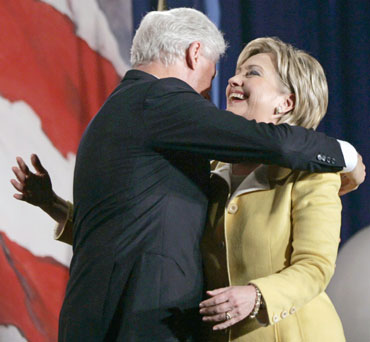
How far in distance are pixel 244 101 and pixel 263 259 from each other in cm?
42

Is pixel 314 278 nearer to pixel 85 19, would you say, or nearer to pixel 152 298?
pixel 152 298

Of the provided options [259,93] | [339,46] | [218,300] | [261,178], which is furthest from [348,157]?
[339,46]

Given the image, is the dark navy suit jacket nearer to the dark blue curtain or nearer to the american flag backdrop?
the american flag backdrop

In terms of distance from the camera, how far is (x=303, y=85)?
1599mm

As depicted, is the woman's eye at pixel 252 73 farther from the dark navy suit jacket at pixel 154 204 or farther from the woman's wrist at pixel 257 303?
the woman's wrist at pixel 257 303

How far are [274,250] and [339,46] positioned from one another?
1826 mm

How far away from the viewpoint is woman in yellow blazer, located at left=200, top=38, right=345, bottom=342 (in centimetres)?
124

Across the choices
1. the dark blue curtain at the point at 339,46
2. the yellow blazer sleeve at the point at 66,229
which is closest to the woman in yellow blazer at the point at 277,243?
the yellow blazer sleeve at the point at 66,229

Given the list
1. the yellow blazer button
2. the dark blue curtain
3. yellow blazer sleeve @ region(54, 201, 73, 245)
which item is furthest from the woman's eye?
the dark blue curtain

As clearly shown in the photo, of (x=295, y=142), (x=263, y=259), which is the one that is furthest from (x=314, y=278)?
(x=295, y=142)

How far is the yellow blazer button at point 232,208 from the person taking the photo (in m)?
1.44

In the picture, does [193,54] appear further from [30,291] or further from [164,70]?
[30,291]

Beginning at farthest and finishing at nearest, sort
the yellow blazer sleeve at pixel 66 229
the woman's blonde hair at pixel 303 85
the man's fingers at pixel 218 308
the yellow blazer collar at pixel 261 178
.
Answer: the yellow blazer sleeve at pixel 66 229 → the woman's blonde hair at pixel 303 85 → the yellow blazer collar at pixel 261 178 → the man's fingers at pixel 218 308

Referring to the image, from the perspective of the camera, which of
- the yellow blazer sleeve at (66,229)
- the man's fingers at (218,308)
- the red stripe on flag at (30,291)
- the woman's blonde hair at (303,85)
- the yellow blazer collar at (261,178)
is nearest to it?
the man's fingers at (218,308)
